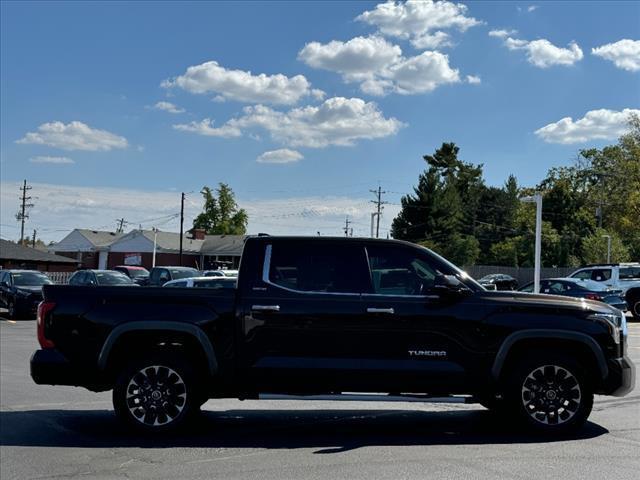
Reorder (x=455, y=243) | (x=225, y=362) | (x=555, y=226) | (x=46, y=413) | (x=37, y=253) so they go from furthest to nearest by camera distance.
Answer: (x=555, y=226), (x=455, y=243), (x=37, y=253), (x=46, y=413), (x=225, y=362)

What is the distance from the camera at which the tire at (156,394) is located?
6906 mm

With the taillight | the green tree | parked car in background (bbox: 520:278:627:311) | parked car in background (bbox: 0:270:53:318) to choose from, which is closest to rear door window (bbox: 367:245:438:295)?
the taillight

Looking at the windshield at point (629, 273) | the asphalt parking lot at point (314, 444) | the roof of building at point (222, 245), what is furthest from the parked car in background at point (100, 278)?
the roof of building at point (222, 245)

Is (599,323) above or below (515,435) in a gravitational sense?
above

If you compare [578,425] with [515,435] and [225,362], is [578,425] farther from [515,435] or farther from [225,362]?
[225,362]

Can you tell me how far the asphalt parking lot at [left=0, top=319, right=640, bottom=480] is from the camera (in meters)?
5.80

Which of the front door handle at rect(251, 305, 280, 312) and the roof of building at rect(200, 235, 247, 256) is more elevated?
the roof of building at rect(200, 235, 247, 256)

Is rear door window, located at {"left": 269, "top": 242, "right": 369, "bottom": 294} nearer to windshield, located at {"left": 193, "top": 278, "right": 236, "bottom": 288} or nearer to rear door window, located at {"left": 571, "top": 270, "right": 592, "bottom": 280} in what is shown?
windshield, located at {"left": 193, "top": 278, "right": 236, "bottom": 288}

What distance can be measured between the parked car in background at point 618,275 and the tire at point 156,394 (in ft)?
71.9

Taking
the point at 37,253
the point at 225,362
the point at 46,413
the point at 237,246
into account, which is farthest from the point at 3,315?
the point at 237,246

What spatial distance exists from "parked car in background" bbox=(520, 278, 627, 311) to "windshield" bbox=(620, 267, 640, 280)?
121 inches

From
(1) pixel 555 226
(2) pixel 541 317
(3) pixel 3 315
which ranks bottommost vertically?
(3) pixel 3 315

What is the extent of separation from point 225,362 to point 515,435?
2914 millimetres

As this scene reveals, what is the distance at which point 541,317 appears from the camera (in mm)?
6961
